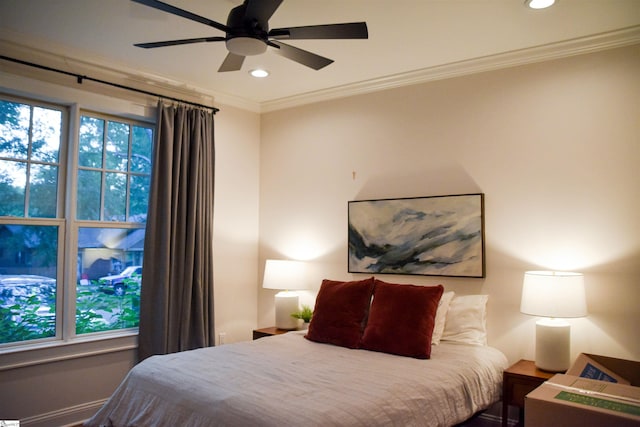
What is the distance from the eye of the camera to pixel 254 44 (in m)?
2.52

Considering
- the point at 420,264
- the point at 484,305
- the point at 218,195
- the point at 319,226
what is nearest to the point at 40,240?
the point at 218,195

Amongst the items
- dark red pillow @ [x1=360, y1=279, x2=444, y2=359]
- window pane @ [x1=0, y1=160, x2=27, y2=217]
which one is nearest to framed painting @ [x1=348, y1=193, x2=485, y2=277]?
dark red pillow @ [x1=360, y1=279, x2=444, y2=359]

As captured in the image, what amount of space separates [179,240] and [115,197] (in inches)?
24.1

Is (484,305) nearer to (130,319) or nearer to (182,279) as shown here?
(182,279)

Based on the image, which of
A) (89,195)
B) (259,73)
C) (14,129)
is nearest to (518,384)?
(259,73)

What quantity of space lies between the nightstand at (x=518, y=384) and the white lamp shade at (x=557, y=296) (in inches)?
14.1

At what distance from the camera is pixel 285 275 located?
441 cm

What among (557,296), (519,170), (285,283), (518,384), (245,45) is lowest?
(518,384)

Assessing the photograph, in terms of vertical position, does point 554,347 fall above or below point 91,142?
below

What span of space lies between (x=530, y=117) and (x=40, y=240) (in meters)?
3.60

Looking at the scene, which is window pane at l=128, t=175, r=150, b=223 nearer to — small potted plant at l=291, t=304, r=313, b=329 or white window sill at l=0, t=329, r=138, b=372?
white window sill at l=0, t=329, r=138, b=372

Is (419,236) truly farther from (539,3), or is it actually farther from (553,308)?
(539,3)

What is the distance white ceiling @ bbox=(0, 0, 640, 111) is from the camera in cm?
293

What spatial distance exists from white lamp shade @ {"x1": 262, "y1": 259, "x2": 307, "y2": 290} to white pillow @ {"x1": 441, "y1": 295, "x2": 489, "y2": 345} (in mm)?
1373
